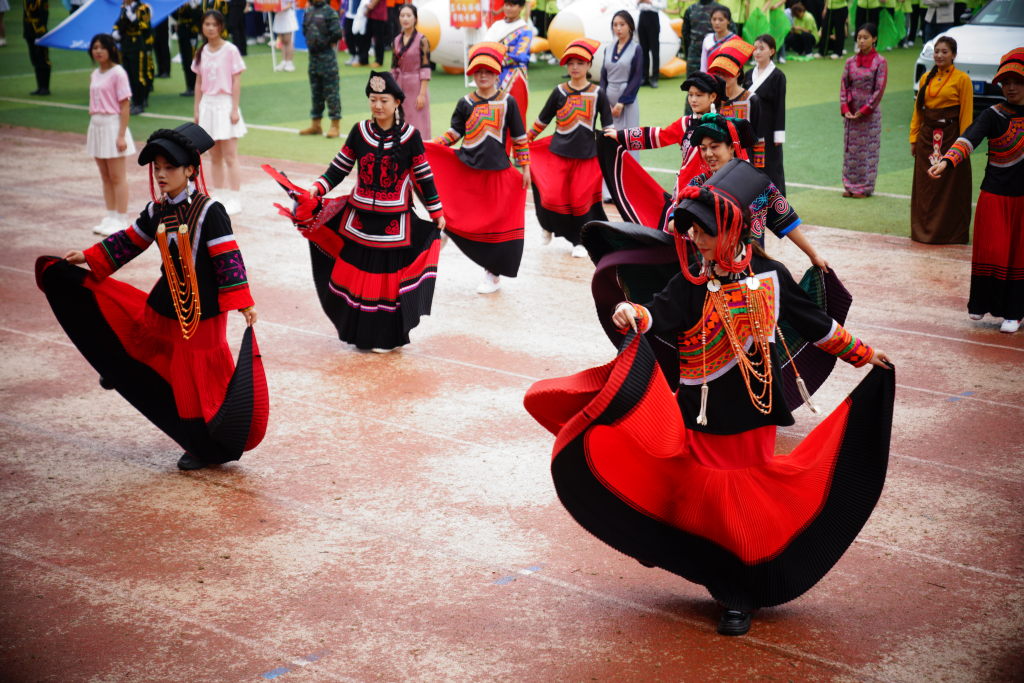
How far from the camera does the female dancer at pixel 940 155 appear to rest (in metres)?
9.91

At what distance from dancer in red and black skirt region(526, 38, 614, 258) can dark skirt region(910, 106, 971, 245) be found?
335 centimetres

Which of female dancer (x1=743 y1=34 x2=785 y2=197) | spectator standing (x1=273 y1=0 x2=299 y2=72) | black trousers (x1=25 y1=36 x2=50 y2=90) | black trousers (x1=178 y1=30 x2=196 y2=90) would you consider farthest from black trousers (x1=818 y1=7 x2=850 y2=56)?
black trousers (x1=25 y1=36 x2=50 y2=90)

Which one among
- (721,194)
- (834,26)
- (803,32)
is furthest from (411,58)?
(834,26)

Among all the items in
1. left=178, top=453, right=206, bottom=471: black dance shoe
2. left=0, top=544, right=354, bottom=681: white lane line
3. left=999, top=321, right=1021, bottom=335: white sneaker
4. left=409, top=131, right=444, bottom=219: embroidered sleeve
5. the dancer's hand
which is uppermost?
left=409, top=131, right=444, bottom=219: embroidered sleeve

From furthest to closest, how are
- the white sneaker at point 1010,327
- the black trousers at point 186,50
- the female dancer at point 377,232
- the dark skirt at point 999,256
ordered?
the black trousers at point 186,50, the white sneaker at point 1010,327, the dark skirt at point 999,256, the female dancer at point 377,232

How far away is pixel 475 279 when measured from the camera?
9359mm

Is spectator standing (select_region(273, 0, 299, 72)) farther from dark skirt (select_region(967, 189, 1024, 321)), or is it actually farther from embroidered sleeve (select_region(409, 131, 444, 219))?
dark skirt (select_region(967, 189, 1024, 321))

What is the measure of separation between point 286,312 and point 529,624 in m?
4.92

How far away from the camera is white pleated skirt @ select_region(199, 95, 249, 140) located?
11.2m

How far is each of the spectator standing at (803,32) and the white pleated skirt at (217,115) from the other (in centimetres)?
1745

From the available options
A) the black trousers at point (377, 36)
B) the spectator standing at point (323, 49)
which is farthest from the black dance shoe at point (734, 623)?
the black trousers at point (377, 36)

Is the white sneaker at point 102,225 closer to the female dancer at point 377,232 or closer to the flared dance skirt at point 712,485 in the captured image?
the female dancer at point 377,232

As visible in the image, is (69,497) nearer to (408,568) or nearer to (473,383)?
(408,568)

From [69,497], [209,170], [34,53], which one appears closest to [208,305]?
[69,497]
